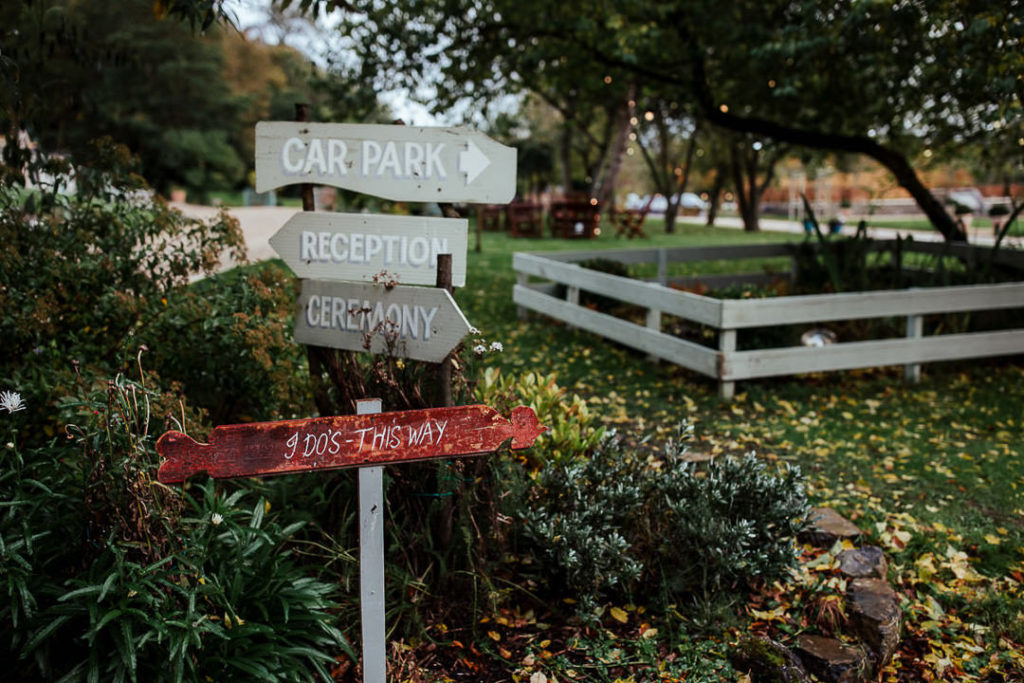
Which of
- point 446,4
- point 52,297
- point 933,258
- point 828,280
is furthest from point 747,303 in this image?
point 446,4

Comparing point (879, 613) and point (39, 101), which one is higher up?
point (39, 101)

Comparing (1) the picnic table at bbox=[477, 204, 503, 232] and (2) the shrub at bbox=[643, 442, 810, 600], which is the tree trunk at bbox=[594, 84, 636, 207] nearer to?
(1) the picnic table at bbox=[477, 204, 503, 232]

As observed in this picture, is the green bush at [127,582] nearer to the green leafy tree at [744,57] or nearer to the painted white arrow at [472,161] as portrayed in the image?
the painted white arrow at [472,161]

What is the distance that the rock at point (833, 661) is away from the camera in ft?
9.21

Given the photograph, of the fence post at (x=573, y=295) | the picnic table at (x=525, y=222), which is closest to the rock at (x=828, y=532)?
the fence post at (x=573, y=295)

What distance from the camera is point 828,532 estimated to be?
3832 mm

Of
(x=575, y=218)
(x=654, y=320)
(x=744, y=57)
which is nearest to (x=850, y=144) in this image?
(x=744, y=57)

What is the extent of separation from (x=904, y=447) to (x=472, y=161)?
3655 millimetres

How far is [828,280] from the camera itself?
29.1 feet

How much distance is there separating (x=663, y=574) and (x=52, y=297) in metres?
2.71

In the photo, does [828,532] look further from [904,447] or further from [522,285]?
[522,285]

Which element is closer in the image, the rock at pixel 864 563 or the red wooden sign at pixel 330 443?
the red wooden sign at pixel 330 443

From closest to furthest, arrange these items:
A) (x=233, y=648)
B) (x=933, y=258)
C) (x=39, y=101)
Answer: (x=233, y=648) < (x=39, y=101) < (x=933, y=258)

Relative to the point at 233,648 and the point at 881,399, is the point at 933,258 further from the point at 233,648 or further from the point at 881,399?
the point at 233,648
